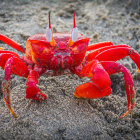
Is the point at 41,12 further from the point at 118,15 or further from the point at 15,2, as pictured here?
the point at 118,15

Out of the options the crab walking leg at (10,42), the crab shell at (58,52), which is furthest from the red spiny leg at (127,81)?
the crab walking leg at (10,42)

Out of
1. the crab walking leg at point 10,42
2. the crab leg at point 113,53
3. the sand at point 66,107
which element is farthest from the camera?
the crab walking leg at point 10,42

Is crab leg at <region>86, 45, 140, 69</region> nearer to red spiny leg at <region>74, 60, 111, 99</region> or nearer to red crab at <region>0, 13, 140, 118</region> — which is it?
red crab at <region>0, 13, 140, 118</region>

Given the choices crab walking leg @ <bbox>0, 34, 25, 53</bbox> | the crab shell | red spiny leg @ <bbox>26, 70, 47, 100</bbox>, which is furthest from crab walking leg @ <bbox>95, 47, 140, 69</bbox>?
crab walking leg @ <bbox>0, 34, 25, 53</bbox>

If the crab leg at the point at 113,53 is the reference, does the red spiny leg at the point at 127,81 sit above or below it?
below

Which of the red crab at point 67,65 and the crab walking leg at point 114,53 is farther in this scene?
the crab walking leg at point 114,53

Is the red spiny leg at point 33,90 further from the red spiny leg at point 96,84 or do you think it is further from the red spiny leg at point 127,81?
the red spiny leg at point 127,81

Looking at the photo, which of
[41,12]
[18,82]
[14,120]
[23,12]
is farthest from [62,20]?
[14,120]

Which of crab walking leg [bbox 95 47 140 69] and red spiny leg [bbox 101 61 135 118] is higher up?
crab walking leg [bbox 95 47 140 69]
